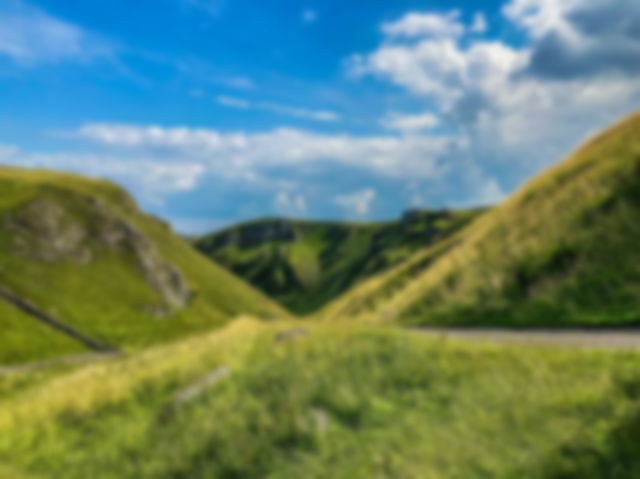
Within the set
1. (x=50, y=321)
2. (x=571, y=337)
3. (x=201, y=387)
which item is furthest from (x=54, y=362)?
(x=571, y=337)

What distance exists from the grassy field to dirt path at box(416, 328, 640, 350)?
5.94 feet

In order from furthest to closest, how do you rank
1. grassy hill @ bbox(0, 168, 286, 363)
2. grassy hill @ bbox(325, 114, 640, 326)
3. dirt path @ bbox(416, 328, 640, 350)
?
grassy hill @ bbox(0, 168, 286, 363) → grassy hill @ bbox(325, 114, 640, 326) → dirt path @ bbox(416, 328, 640, 350)

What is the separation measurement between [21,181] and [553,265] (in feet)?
538

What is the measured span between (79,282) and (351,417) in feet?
434

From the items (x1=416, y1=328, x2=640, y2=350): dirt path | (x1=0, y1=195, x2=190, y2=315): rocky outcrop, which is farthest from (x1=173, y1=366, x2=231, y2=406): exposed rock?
(x1=0, y1=195, x2=190, y2=315): rocky outcrop

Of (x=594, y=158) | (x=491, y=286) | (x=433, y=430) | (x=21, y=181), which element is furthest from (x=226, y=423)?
(x=21, y=181)

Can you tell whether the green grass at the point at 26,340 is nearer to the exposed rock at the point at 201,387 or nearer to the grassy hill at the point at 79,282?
the grassy hill at the point at 79,282

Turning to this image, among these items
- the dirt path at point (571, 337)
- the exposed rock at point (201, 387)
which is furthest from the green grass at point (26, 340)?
the dirt path at point (571, 337)

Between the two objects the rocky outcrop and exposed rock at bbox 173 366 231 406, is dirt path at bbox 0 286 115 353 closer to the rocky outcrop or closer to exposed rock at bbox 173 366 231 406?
the rocky outcrop

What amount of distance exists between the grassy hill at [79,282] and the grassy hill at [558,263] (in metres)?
87.2

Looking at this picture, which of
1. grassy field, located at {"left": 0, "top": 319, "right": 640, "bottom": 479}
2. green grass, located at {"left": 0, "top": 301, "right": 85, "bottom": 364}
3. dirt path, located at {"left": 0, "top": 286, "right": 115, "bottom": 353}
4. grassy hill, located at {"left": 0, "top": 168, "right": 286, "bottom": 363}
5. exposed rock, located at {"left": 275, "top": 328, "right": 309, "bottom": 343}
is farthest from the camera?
dirt path, located at {"left": 0, "top": 286, "right": 115, "bottom": 353}

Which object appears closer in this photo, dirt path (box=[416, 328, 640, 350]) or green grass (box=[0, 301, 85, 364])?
dirt path (box=[416, 328, 640, 350])

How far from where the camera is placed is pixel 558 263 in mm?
23406

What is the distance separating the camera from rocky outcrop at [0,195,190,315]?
5197 inches
